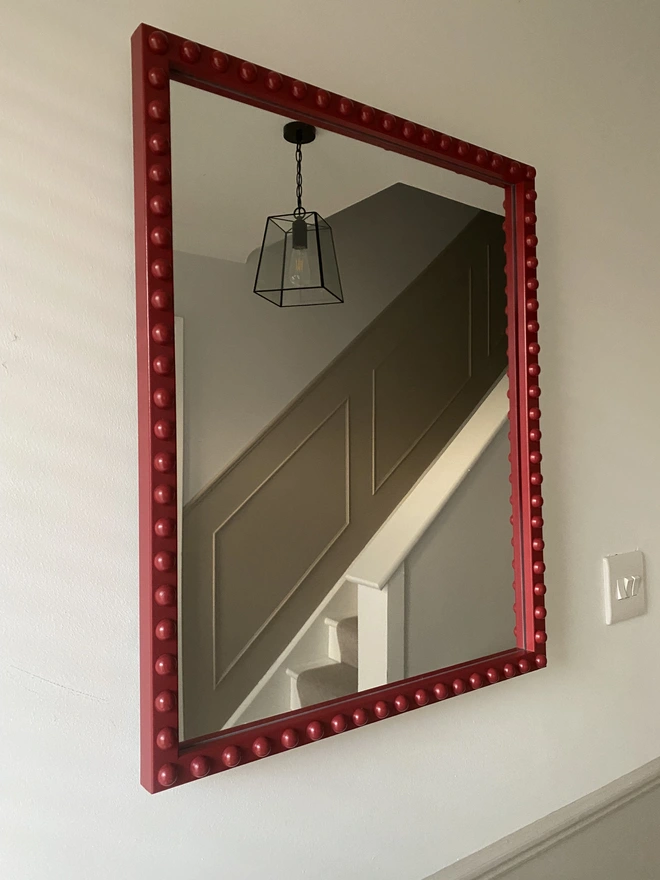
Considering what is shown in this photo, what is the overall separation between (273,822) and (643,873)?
762mm

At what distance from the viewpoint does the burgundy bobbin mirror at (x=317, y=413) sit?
2.13 feet

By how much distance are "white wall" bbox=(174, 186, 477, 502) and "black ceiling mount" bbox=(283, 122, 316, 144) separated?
0.09 meters

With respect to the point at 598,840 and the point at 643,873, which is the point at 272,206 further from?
the point at 643,873

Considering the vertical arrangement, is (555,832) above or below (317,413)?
below

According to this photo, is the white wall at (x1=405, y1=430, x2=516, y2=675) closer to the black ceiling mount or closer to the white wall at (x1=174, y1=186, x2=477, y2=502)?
the white wall at (x1=174, y1=186, x2=477, y2=502)

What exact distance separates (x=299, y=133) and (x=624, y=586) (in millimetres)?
873

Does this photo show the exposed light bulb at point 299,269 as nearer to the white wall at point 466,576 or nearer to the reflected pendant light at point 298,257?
the reflected pendant light at point 298,257

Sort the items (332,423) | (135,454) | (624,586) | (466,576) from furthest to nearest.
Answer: (624,586)
(466,576)
(332,423)
(135,454)

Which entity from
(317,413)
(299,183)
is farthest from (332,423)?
(299,183)

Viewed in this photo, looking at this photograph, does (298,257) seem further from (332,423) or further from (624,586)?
(624,586)

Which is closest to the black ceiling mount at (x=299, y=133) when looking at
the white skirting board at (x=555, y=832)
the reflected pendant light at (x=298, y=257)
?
the reflected pendant light at (x=298, y=257)

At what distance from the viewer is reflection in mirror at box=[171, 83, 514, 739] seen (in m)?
0.68

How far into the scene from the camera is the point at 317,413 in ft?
2.51

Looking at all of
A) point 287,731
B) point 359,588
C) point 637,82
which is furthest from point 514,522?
point 637,82
